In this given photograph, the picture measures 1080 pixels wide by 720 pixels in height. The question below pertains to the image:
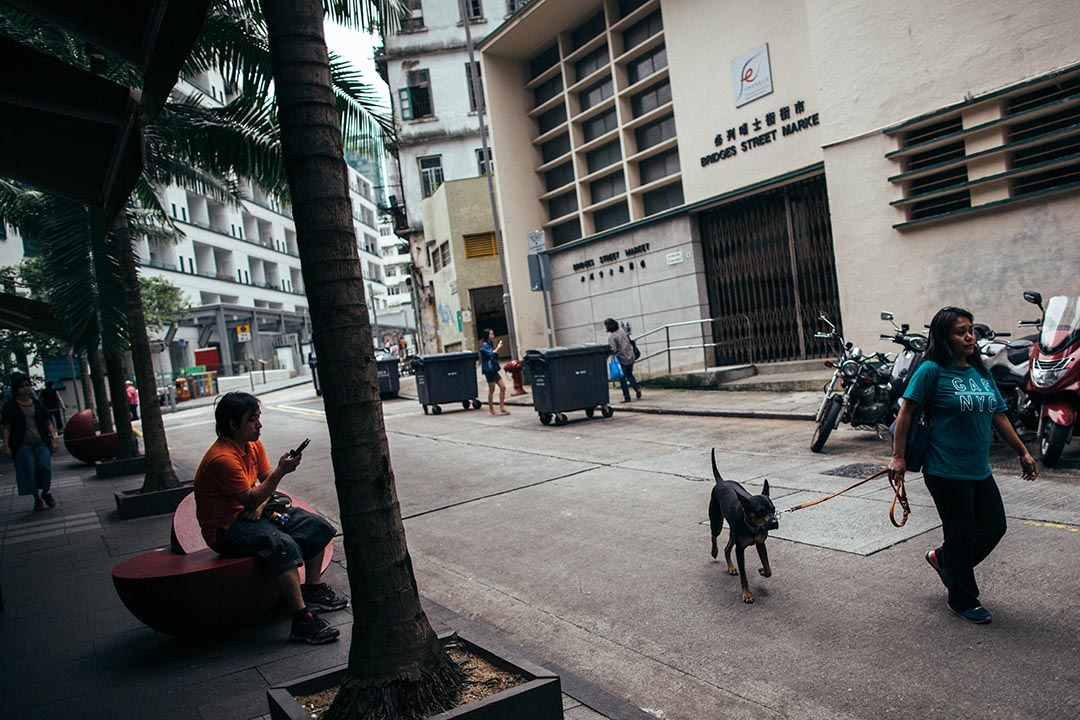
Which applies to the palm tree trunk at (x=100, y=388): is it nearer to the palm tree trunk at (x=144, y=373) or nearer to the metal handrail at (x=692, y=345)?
the palm tree trunk at (x=144, y=373)

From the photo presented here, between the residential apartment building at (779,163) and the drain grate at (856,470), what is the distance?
17.1 feet

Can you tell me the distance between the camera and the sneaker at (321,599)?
5.25 m

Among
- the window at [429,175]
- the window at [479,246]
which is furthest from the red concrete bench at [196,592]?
the window at [429,175]

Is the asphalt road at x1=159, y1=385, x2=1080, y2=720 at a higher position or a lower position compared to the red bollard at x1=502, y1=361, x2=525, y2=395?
lower

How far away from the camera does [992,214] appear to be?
38.8 ft

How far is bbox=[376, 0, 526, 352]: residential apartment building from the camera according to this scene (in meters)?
36.3

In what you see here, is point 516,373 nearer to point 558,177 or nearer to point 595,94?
point 558,177

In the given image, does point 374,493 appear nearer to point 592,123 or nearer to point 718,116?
point 718,116

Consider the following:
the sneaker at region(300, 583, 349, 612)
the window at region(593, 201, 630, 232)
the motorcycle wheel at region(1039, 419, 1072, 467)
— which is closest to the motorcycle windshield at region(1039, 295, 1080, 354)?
the motorcycle wheel at region(1039, 419, 1072, 467)

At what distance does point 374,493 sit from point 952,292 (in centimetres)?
1161

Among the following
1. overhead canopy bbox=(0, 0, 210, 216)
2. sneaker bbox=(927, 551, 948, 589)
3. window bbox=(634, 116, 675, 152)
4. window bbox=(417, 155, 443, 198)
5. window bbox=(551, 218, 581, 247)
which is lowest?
sneaker bbox=(927, 551, 948, 589)

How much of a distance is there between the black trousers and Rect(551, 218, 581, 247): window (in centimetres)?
1968

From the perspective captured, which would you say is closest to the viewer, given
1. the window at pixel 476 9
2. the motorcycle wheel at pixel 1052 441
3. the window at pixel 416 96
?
the motorcycle wheel at pixel 1052 441

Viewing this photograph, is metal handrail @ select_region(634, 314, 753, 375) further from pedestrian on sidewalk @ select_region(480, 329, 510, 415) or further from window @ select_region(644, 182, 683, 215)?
window @ select_region(644, 182, 683, 215)
